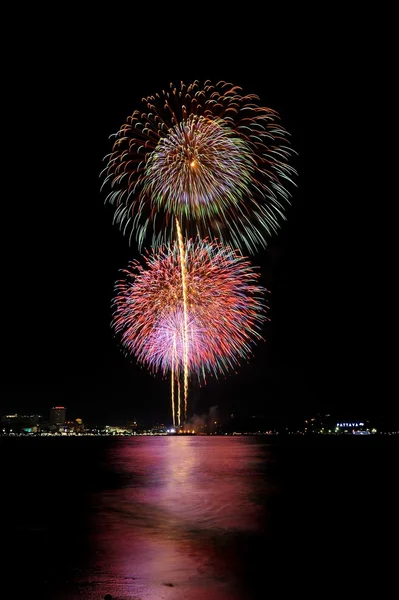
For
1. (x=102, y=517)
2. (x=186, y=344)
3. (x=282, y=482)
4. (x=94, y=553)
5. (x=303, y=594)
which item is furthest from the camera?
(x=186, y=344)

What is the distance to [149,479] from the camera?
106ft

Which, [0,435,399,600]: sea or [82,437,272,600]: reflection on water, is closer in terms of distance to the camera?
[0,435,399,600]: sea

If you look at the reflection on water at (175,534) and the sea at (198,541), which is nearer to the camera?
the sea at (198,541)

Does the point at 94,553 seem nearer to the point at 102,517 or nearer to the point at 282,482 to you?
the point at 102,517

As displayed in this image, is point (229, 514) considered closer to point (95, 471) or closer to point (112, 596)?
point (112, 596)

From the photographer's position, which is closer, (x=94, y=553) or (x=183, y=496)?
(x=94, y=553)

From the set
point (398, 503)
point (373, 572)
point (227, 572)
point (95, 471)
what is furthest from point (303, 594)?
point (95, 471)

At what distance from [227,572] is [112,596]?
2.70m

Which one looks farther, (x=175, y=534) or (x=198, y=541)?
(x=175, y=534)

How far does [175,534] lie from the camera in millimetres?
14961

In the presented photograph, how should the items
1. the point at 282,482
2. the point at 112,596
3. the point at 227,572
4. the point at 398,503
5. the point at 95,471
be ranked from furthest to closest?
the point at 95,471, the point at 282,482, the point at 398,503, the point at 227,572, the point at 112,596

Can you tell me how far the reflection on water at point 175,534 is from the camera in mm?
9258

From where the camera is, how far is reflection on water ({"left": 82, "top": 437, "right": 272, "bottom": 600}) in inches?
364

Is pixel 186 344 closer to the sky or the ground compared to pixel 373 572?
closer to the sky
